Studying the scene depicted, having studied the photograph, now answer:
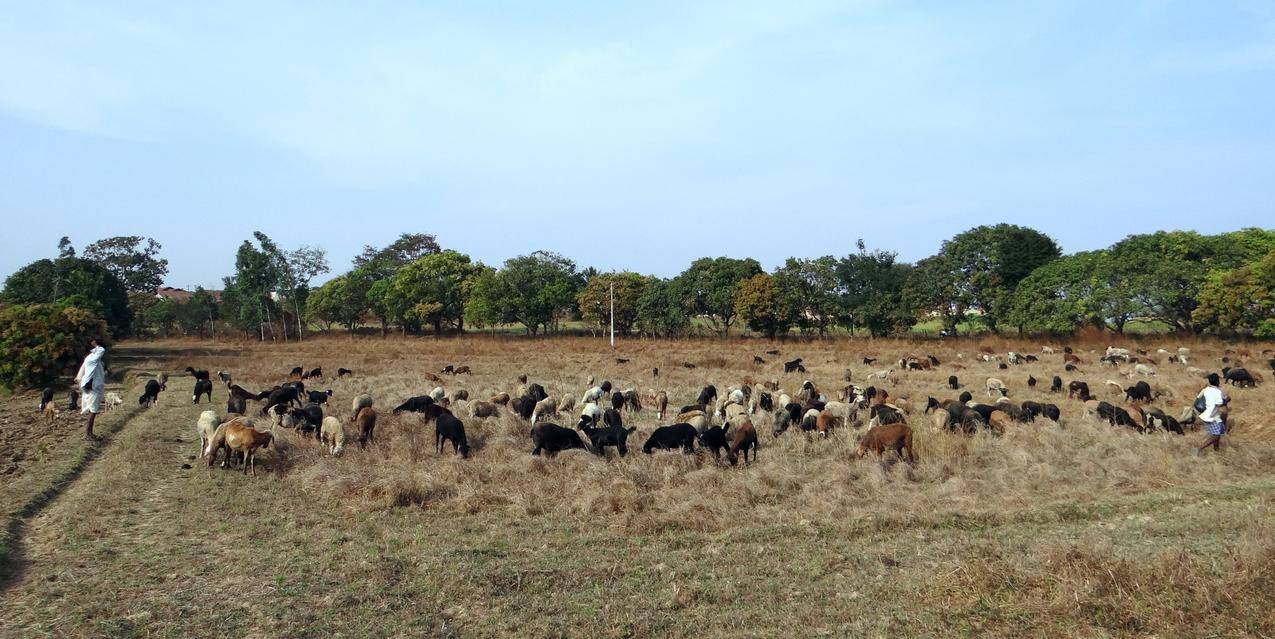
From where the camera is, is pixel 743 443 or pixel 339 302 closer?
pixel 743 443

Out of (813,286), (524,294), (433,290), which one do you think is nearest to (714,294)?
(813,286)

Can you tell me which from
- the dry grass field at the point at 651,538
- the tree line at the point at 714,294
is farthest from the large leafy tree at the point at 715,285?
the dry grass field at the point at 651,538

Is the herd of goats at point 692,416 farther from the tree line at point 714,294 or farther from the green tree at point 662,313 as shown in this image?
the green tree at point 662,313

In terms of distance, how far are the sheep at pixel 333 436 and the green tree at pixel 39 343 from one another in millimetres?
19175

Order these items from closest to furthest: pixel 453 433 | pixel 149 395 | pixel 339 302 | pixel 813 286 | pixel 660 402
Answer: pixel 453 433 → pixel 660 402 → pixel 149 395 → pixel 813 286 → pixel 339 302

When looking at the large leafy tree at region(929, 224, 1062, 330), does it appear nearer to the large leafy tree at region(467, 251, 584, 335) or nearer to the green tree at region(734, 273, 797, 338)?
the green tree at region(734, 273, 797, 338)

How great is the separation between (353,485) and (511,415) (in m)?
6.53

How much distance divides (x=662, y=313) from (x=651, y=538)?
45027 mm

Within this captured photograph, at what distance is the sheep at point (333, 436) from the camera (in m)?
13.1

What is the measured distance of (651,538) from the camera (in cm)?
836

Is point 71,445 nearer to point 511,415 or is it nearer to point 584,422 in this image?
point 511,415

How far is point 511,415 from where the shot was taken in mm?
16547

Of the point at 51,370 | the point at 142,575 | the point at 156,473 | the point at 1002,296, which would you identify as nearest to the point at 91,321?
the point at 51,370

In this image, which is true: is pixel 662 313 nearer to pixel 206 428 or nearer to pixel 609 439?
pixel 609 439
